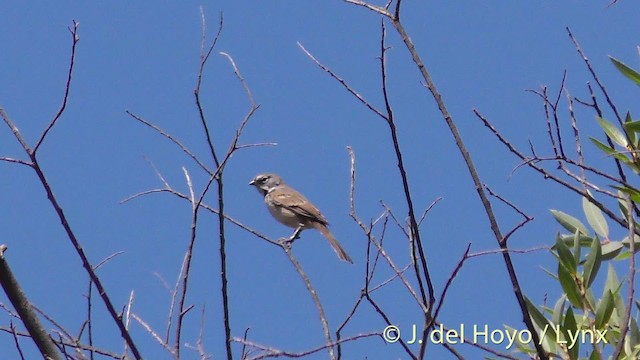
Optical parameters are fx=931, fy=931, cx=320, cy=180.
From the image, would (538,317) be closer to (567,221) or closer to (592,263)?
(592,263)

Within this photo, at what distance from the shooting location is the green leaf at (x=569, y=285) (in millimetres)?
3199

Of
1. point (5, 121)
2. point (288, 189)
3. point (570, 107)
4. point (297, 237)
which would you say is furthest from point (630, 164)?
point (288, 189)

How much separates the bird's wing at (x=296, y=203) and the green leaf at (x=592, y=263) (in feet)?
22.5

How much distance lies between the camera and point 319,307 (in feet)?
10.1

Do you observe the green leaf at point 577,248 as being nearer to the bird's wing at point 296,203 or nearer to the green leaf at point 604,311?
the green leaf at point 604,311

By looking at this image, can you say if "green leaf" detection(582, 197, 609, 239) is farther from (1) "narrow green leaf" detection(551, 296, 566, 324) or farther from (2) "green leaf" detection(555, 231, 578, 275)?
(1) "narrow green leaf" detection(551, 296, 566, 324)

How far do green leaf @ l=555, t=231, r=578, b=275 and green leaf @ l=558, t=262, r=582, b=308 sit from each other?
0.02m

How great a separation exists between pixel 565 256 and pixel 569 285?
0.11 meters

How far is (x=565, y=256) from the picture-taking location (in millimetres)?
A: 3209

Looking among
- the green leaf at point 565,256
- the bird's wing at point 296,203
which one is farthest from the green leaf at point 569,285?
the bird's wing at point 296,203

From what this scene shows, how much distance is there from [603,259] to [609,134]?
1.58 feet

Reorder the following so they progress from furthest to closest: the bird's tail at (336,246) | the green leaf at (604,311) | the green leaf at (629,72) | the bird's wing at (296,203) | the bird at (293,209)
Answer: the bird's wing at (296,203) < the bird at (293,209) < the bird's tail at (336,246) < the green leaf at (629,72) < the green leaf at (604,311)

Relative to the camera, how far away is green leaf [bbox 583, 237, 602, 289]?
10.5ft

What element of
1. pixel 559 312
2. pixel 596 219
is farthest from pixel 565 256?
pixel 596 219
